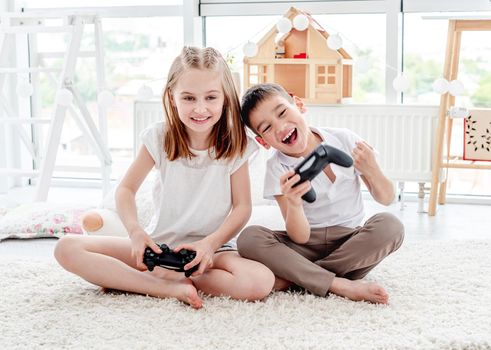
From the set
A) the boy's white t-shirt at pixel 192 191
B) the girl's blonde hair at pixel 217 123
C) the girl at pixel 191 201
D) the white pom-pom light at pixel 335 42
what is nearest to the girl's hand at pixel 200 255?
the girl at pixel 191 201

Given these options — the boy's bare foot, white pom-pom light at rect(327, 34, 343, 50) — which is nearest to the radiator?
white pom-pom light at rect(327, 34, 343, 50)

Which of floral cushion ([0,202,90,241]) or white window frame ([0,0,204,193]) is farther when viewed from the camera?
white window frame ([0,0,204,193])

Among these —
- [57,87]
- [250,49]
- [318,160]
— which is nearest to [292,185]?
[318,160]

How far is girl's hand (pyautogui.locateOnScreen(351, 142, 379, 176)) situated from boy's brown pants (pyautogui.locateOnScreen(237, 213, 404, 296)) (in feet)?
0.38

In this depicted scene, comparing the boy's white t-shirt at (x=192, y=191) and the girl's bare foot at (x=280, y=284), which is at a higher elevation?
the boy's white t-shirt at (x=192, y=191)

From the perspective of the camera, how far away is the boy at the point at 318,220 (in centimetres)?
170

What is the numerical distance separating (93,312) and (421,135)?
73.6 inches

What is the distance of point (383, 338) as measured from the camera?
142 cm

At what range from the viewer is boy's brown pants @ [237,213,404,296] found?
1705 millimetres

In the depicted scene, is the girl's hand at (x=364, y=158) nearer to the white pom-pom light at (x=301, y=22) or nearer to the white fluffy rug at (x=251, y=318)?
the white fluffy rug at (x=251, y=318)

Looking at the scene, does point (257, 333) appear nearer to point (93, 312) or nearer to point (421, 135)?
point (93, 312)

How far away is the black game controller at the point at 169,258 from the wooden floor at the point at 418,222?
0.75 meters

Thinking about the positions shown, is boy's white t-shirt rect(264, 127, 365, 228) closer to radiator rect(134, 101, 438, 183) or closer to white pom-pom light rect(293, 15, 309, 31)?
white pom-pom light rect(293, 15, 309, 31)

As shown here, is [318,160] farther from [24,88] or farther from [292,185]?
[24,88]
